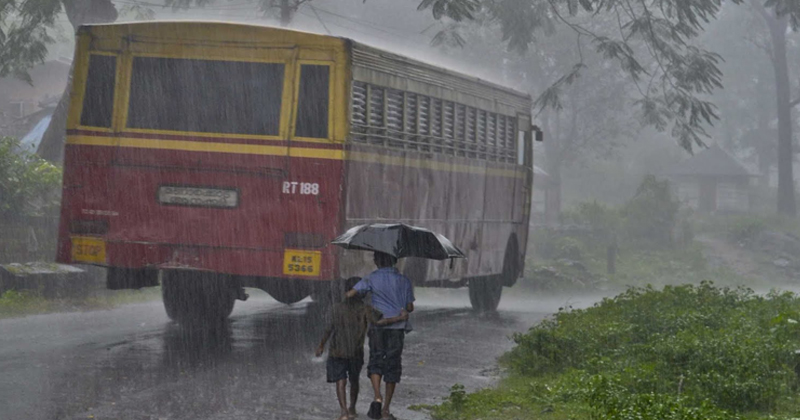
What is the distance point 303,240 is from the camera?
12.8 meters

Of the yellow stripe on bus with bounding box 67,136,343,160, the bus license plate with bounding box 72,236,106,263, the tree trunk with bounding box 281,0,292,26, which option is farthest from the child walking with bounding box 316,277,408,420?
the tree trunk with bounding box 281,0,292,26

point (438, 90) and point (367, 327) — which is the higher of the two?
point (438, 90)

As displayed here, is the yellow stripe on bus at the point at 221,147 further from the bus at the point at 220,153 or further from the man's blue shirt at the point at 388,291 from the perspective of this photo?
the man's blue shirt at the point at 388,291

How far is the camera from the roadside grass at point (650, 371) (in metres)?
9.17

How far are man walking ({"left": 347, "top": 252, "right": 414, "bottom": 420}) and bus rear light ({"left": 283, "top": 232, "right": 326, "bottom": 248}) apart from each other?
12.1 feet

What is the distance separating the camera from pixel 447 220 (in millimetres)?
16656

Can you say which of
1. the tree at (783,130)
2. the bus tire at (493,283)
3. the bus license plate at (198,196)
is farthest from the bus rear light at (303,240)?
the tree at (783,130)

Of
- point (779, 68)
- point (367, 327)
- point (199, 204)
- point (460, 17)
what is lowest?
point (367, 327)

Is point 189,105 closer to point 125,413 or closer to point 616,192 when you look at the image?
point 125,413

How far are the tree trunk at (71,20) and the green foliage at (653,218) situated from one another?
27507 mm

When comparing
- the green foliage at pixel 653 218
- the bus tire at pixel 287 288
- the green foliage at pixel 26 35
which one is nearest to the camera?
the bus tire at pixel 287 288

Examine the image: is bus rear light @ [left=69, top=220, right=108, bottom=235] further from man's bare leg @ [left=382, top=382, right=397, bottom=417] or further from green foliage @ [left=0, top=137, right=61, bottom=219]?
green foliage @ [left=0, top=137, right=61, bottom=219]

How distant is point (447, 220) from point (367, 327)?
750 cm

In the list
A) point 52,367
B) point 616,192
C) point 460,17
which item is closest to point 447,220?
point 460,17
